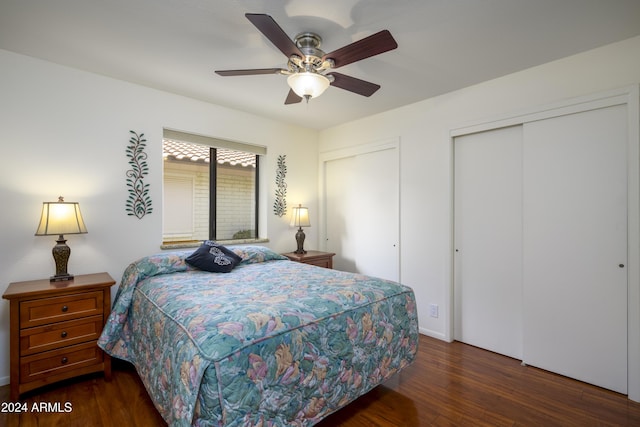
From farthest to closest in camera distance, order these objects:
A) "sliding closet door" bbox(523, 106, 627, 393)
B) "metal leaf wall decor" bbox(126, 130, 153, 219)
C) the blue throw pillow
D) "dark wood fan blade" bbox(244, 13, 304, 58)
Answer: "metal leaf wall decor" bbox(126, 130, 153, 219)
the blue throw pillow
"sliding closet door" bbox(523, 106, 627, 393)
"dark wood fan blade" bbox(244, 13, 304, 58)

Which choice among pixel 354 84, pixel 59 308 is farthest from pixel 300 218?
pixel 59 308

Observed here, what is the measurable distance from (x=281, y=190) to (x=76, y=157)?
84.2 inches

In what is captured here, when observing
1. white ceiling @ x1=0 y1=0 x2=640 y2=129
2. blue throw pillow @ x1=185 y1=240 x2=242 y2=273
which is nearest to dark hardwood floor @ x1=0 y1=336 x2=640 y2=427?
blue throw pillow @ x1=185 y1=240 x2=242 y2=273

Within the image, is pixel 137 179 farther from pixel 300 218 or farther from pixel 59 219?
pixel 300 218

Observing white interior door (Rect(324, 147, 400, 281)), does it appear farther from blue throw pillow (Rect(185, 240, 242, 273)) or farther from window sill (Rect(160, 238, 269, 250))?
blue throw pillow (Rect(185, 240, 242, 273))

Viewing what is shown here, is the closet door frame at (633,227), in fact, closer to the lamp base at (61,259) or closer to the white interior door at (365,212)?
the white interior door at (365,212)

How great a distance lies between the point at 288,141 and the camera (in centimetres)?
416

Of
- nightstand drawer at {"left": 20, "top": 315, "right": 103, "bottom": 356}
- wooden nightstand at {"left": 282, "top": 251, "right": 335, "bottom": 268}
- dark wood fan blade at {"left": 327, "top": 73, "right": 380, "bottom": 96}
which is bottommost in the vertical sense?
nightstand drawer at {"left": 20, "top": 315, "right": 103, "bottom": 356}

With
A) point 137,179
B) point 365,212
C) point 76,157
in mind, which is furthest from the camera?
point 365,212

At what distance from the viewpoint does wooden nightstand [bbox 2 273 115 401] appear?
79.9 inches

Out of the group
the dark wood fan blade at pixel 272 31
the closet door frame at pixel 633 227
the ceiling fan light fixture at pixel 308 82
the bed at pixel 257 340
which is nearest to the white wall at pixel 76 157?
the bed at pixel 257 340

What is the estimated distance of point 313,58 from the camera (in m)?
1.96

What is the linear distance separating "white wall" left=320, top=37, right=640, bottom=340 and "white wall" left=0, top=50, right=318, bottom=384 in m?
2.24

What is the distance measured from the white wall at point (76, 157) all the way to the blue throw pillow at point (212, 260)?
1.82ft
